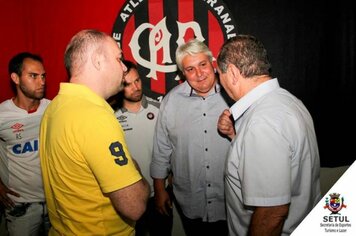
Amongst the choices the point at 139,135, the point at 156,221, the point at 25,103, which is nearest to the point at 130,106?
the point at 139,135

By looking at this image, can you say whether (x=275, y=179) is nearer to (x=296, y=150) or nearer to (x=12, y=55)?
(x=296, y=150)

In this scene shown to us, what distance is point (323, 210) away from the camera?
1331mm

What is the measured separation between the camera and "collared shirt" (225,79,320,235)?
1113 mm

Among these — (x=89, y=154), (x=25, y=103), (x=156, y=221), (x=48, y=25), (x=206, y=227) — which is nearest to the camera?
(x=89, y=154)

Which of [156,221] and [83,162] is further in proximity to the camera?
[156,221]

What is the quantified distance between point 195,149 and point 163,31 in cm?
114

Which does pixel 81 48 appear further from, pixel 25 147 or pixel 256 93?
pixel 25 147

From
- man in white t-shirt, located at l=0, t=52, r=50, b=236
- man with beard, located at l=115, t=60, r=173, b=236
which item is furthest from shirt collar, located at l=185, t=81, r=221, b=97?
man in white t-shirt, located at l=0, t=52, r=50, b=236

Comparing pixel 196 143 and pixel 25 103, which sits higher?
pixel 25 103

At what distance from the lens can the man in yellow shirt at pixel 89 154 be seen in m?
1.05

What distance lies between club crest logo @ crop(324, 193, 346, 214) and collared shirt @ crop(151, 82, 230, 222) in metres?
0.84

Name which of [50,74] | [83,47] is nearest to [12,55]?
[50,74]

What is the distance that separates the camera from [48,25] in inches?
107

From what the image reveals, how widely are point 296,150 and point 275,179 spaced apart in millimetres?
167
